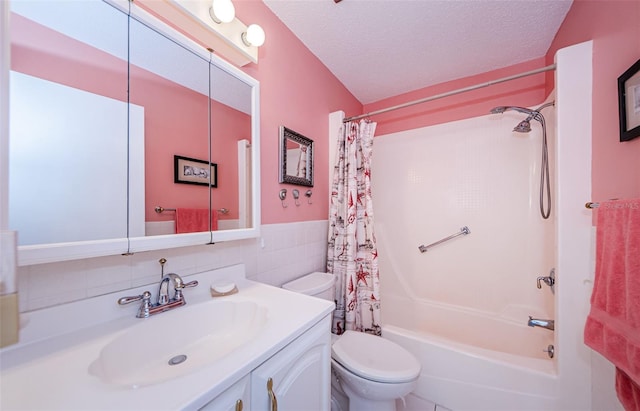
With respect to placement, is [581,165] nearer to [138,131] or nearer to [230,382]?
[230,382]

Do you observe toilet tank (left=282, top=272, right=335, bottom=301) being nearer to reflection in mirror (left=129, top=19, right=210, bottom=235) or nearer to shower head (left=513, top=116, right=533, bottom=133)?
reflection in mirror (left=129, top=19, right=210, bottom=235)

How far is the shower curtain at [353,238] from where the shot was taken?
1575mm

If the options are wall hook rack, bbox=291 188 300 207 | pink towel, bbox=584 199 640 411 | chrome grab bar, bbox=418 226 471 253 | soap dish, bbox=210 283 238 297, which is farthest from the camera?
chrome grab bar, bbox=418 226 471 253

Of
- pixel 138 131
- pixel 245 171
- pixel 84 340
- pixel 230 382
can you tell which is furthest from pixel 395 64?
pixel 84 340

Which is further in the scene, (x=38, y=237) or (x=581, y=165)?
(x=581, y=165)

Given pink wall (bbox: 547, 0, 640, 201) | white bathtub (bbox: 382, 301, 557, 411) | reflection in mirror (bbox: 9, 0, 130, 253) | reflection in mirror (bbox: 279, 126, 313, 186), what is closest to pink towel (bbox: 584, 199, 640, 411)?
pink wall (bbox: 547, 0, 640, 201)

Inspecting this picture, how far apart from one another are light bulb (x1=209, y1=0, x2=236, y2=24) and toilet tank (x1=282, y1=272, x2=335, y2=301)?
4.42 ft

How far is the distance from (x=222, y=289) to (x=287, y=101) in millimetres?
1156

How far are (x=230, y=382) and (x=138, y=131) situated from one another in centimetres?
83

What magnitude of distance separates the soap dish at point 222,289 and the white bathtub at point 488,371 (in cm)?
107

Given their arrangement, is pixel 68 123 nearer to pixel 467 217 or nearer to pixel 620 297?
pixel 620 297

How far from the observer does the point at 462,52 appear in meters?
1.67

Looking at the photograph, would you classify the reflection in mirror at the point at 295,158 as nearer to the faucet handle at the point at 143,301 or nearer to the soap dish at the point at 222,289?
the soap dish at the point at 222,289

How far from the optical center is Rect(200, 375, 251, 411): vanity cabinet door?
0.49m
